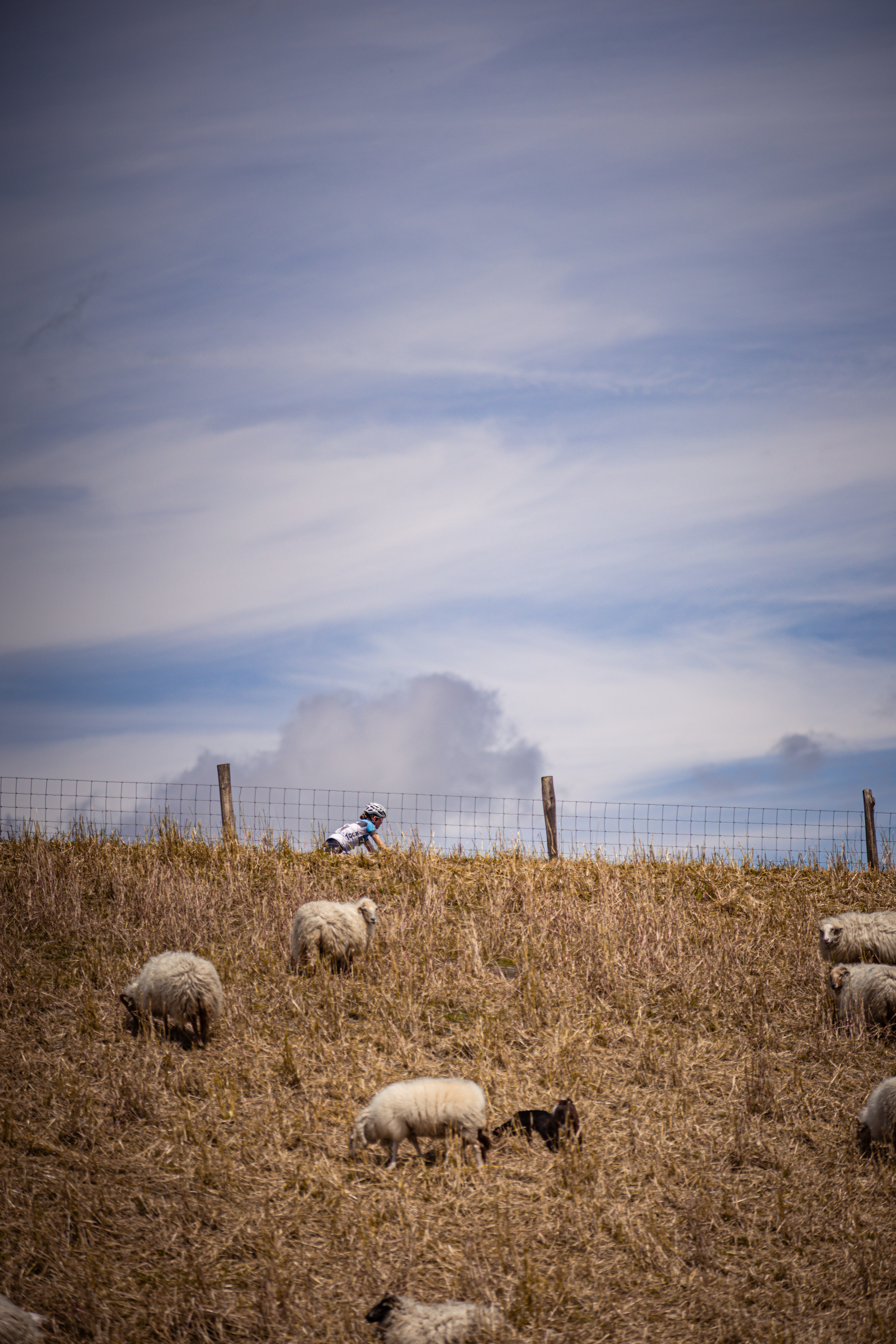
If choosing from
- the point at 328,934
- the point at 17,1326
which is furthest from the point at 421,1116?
the point at 328,934

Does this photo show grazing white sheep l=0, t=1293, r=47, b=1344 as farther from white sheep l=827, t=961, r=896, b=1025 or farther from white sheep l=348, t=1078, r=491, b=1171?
white sheep l=827, t=961, r=896, b=1025

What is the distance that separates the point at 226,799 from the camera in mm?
16516

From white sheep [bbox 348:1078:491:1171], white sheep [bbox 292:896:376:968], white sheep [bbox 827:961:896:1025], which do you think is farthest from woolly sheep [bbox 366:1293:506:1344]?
white sheep [bbox 827:961:896:1025]

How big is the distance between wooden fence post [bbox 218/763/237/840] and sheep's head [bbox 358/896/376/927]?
6441mm

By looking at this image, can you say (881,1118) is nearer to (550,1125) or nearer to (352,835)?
(550,1125)

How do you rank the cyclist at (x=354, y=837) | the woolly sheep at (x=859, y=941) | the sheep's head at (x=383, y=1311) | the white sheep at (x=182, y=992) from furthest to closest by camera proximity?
1. the cyclist at (x=354, y=837)
2. the woolly sheep at (x=859, y=941)
3. the white sheep at (x=182, y=992)
4. the sheep's head at (x=383, y=1311)

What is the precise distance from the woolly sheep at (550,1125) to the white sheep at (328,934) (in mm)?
3379

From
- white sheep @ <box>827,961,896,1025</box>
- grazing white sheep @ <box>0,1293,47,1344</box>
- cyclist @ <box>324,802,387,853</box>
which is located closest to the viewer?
grazing white sheep @ <box>0,1293,47,1344</box>

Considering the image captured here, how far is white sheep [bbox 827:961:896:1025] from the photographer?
8.53 metres

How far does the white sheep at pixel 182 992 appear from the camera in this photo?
7.86 metres

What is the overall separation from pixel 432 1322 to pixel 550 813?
12680 mm

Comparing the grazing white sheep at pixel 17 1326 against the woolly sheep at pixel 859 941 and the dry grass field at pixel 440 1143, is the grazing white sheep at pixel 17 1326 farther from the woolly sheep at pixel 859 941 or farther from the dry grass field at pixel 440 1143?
the woolly sheep at pixel 859 941

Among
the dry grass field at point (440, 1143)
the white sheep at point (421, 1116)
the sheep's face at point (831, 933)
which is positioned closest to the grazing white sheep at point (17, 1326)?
the dry grass field at point (440, 1143)

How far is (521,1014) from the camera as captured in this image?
8750 mm
